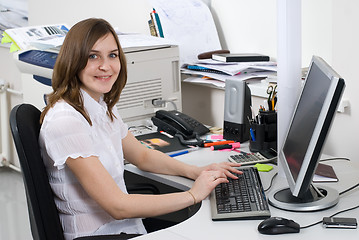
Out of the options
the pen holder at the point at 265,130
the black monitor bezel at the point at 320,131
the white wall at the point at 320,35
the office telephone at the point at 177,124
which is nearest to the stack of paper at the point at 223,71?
the white wall at the point at 320,35

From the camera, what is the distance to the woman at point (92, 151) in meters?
1.68

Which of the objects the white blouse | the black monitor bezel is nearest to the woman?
the white blouse

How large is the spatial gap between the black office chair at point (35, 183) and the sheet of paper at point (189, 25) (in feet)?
4.13

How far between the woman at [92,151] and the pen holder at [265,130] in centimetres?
23

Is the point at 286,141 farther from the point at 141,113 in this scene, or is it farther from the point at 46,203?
the point at 141,113

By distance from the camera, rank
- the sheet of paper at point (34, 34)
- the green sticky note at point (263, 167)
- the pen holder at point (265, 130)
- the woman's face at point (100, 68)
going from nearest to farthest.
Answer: the woman's face at point (100, 68) → the green sticky note at point (263, 167) → the pen holder at point (265, 130) → the sheet of paper at point (34, 34)

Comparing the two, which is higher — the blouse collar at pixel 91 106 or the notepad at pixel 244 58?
the notepad at pixel 244 58

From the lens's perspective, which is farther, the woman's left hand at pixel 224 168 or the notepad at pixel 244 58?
the notepad at pixel 244 58

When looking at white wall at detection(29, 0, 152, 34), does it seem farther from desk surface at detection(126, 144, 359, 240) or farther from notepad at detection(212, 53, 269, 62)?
desk surface at detection(126, 144, 359, 240)

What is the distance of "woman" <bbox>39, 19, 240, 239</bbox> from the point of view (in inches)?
66.2

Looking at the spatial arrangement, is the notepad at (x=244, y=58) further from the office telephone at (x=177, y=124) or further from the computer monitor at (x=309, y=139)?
the computer monitor at (x=309, y=139)

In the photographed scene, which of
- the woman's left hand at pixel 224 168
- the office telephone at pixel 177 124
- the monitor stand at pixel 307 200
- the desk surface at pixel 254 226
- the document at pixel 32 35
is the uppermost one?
the document at pixel 32 35

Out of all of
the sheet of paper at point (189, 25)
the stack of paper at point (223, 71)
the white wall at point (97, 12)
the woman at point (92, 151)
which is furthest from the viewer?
the white wall at point (97, 12)

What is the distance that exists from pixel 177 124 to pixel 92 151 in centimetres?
71
